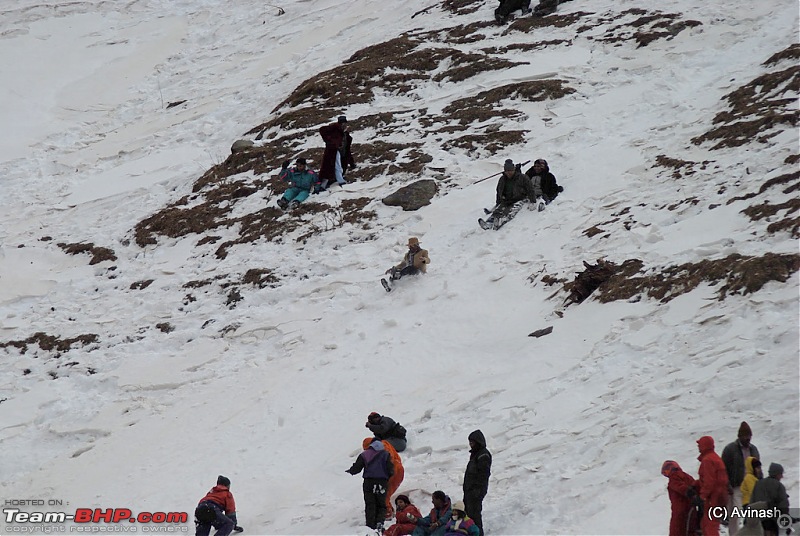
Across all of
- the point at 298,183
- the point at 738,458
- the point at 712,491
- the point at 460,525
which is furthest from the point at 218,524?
the point at 298,183

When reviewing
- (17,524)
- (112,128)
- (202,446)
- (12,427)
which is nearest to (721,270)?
(202,446)

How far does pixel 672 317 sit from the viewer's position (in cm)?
1003

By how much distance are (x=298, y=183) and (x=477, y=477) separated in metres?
11.1

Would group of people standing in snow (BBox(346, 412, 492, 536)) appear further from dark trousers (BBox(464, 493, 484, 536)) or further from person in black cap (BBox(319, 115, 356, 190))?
person in black cap (BBox(319, 115, 356, 190))

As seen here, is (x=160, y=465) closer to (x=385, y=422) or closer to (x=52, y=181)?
(x=385, y=422)

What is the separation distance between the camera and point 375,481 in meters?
8.46

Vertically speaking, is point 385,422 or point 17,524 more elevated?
point 385,422

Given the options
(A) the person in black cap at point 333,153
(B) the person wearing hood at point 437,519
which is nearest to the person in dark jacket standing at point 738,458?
(B) the person wearing hood at point 437,519

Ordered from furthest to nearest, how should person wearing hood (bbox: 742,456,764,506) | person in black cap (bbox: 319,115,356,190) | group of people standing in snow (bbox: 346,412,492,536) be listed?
1. person in black cap (bbox: 319,115,356,190)
2. group of people standing in snow (bbox: 346,412,492,536)
3. person wearing hood (bbox: 742,456,764,506)

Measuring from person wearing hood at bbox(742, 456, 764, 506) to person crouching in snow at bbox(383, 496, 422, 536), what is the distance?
128 inches

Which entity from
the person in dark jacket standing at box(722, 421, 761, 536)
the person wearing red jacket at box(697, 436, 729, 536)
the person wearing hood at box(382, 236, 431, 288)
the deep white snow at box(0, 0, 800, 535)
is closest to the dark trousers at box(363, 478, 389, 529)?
the deep white snow at box(0, 0, 800, 535)

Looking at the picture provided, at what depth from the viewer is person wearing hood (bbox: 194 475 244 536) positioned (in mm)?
8672

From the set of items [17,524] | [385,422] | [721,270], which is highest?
[721,270]

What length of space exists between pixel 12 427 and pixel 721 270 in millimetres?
10971
